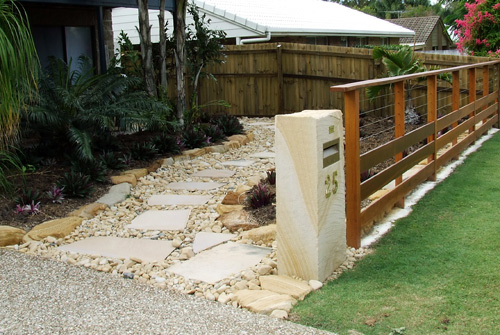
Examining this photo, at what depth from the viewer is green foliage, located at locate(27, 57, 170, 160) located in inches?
271

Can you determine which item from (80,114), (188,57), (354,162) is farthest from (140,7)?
(354,162)

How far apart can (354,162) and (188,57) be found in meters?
7.30

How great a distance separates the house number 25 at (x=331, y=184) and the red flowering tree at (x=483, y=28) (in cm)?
1068

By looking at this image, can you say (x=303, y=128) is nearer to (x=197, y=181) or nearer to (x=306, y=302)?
(x=306, y=302)

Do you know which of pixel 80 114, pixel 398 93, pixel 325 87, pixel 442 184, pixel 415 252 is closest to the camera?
pixel 415 252

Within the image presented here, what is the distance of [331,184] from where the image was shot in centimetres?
400

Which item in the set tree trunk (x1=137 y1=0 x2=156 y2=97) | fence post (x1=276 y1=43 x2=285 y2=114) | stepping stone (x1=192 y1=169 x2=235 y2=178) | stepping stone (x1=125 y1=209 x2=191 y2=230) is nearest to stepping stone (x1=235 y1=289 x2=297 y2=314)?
stepping stone (x1=125 y1=209 x2=191 y2=230)

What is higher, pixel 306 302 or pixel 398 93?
pixel 398 93

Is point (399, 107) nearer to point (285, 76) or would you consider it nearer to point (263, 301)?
point (263, 301)

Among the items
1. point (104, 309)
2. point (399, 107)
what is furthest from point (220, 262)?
point (399, 107)

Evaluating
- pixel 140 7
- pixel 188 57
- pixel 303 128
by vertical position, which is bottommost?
pixel 303 128

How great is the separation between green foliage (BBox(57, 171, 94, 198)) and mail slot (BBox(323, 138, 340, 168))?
3.18 metres

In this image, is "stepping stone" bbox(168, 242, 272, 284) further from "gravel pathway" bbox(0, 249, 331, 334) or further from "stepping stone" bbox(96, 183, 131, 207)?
"stepping stone" bbox(96, 183, 131, 207)

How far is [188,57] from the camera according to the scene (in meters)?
11.1
